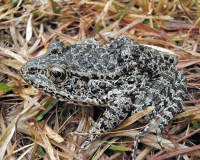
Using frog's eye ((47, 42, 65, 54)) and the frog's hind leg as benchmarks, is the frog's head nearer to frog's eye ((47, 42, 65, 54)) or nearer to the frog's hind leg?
frog's eye ((47, 42, 65, 54))

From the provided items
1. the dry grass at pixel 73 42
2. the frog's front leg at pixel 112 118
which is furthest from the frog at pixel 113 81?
the dry grass at pixel 73 42

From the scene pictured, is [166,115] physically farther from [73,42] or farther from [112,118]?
[73,42]

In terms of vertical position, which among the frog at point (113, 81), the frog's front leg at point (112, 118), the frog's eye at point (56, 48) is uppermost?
the frog's eye at point (56, 48)

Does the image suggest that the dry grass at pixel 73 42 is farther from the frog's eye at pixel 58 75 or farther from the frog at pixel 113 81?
the frog's eye at pixel 58 75

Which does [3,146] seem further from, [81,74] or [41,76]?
[81,74]

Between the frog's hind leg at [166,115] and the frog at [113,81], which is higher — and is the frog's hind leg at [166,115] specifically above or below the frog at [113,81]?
below

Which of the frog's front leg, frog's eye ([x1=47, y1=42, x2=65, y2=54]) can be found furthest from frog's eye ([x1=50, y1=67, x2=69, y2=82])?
the frog's front leg
